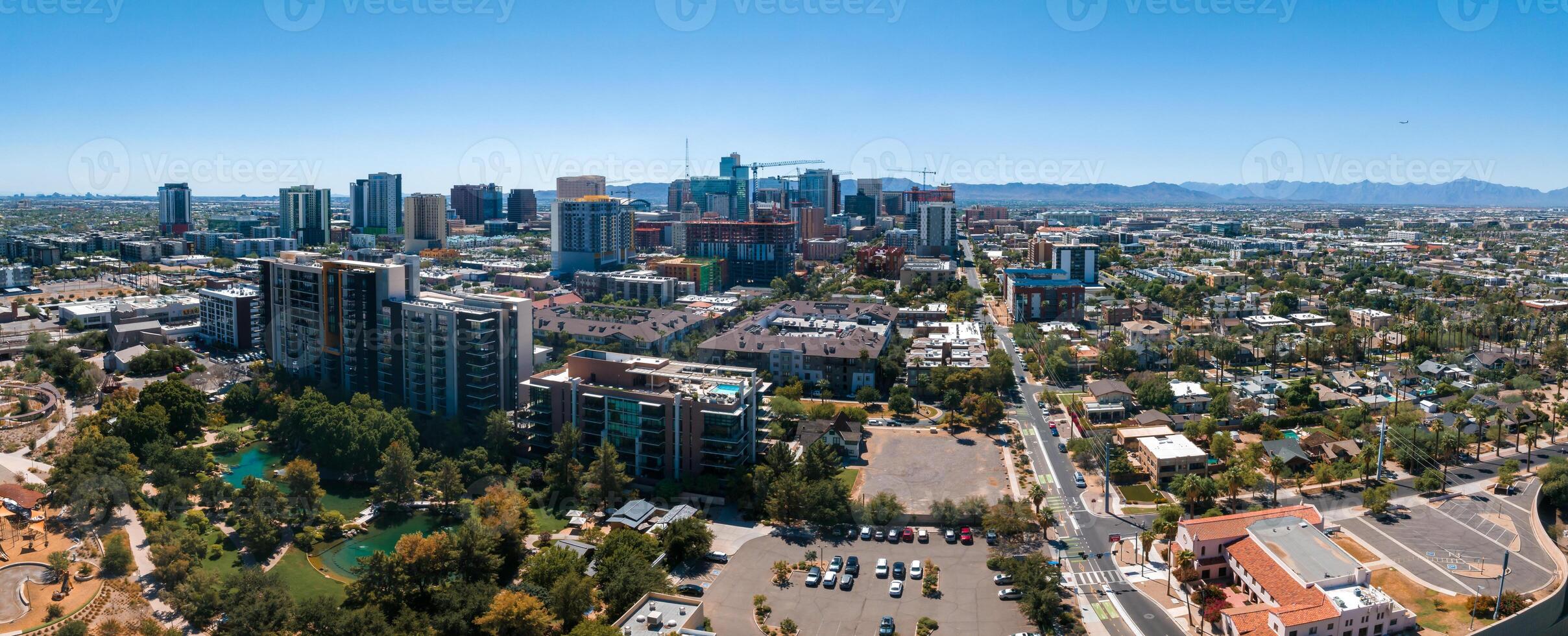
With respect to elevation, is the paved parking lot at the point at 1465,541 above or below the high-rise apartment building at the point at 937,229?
below

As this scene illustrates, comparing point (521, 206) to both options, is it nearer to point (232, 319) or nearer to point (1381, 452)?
point (232, 319)

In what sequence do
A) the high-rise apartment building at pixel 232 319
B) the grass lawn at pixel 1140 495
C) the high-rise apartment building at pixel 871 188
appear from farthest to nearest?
the high-rise apartment building at pixel 871 188
the high-rise apartment building at pixel 232 319
the grass lawn at pixel 1140 495

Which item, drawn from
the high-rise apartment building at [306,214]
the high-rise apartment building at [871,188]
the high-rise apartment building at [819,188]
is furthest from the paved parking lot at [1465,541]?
the high-rise apartment building at [871,188]

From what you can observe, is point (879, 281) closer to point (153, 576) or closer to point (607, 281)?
point (607, 281)

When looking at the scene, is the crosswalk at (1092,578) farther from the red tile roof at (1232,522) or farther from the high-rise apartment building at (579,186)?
the high-rise apartment building at (579,186)

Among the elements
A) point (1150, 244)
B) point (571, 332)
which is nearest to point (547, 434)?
point (571, 332)

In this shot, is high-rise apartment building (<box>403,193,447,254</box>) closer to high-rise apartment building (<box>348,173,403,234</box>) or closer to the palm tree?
high-rise apartment building (<box>348,173,403,234</box>)

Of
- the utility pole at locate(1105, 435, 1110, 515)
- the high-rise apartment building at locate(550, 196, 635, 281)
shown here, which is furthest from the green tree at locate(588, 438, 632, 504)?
the high-rise apartment building at locate(550, 196, 635, 281)
